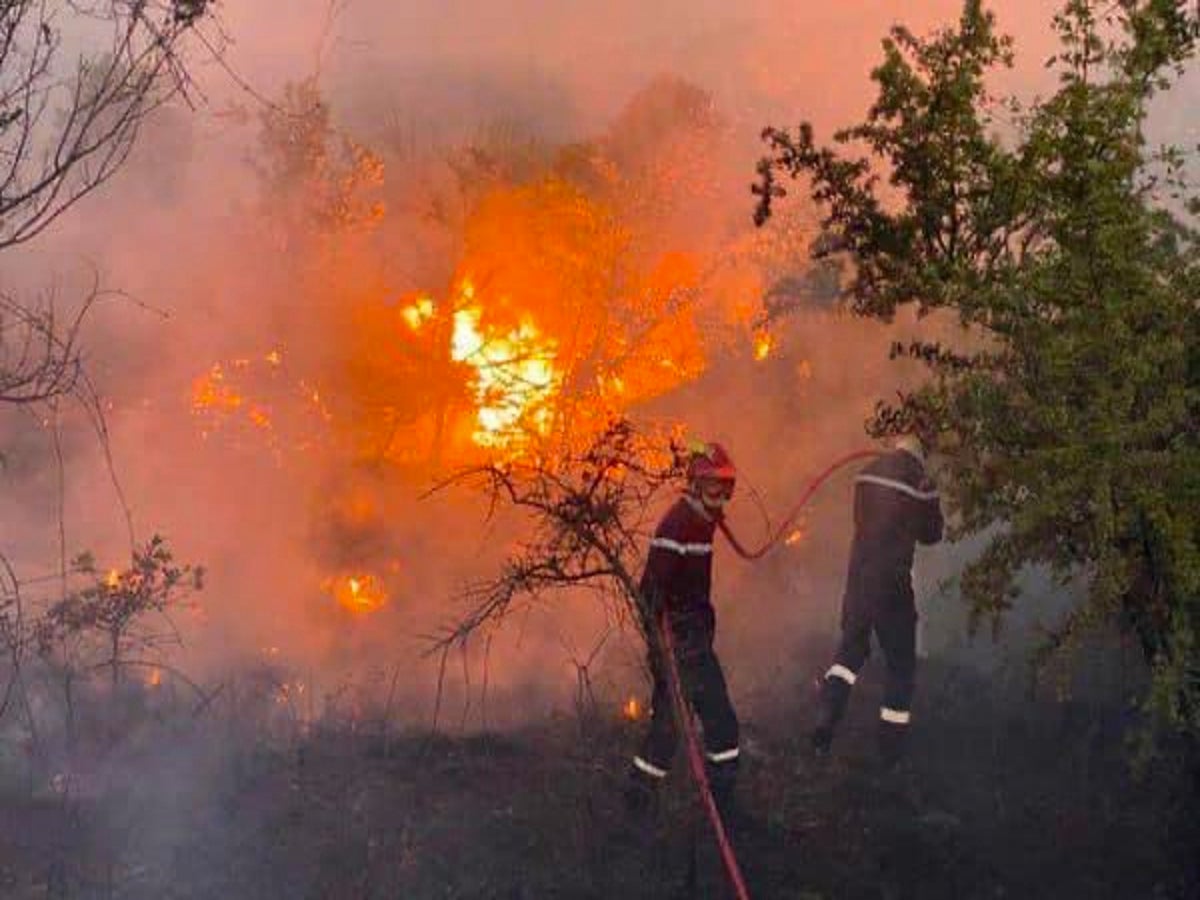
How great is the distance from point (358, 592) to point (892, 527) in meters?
8.01

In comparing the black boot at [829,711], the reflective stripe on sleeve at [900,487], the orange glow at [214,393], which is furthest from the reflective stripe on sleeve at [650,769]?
the orange glow at [214,393]

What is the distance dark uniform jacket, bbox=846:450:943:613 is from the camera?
24.9 ft

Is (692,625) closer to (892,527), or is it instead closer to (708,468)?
(708,468)

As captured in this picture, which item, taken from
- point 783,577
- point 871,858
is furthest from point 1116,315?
point 783,577

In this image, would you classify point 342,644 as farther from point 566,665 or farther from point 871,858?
point 871,858

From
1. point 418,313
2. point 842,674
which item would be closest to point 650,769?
point 842,674

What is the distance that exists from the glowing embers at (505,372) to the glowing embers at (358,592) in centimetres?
409

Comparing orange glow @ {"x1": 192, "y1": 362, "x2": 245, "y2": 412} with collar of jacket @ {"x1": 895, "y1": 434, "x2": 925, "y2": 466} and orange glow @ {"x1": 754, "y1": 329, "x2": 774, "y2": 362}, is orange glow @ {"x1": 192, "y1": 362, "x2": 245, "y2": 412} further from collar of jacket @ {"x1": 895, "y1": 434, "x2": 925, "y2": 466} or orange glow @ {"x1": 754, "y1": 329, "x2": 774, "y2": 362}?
collar of jacket @ {"x1": 895, "y1": 434, "x2": 925, "y2": 466}

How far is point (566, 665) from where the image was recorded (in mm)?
10406

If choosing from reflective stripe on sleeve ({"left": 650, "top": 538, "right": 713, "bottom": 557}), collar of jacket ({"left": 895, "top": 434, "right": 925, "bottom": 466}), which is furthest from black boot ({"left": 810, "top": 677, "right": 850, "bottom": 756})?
reflective stripe on sleeve ({"left": 650, "top": 538, "right": 713, "bottom": 557})

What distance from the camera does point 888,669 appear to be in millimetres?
7555

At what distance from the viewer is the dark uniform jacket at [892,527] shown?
299 inches

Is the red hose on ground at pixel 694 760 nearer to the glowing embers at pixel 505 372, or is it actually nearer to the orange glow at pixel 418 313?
the glowing embers at pixel 505 372

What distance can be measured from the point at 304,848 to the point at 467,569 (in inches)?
320
